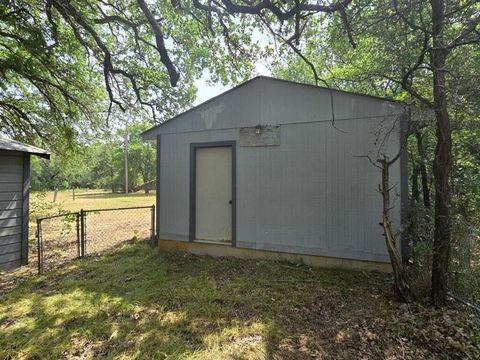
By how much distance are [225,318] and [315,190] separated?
2.84 m

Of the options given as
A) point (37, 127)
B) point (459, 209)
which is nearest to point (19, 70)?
point (37, 127)

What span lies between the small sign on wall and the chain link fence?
115 inches

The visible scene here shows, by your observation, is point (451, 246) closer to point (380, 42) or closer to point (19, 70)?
point (380, 42)

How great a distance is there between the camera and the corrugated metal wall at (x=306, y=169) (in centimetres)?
506

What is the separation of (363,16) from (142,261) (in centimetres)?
595

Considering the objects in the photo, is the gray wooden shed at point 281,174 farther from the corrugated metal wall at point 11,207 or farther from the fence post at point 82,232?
the corrugated metal wall at point 11,207

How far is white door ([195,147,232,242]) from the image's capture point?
21.1ft

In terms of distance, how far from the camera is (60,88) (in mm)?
8828

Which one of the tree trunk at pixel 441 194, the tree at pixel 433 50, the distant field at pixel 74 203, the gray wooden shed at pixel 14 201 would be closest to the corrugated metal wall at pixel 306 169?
the tree at pixel 433 50

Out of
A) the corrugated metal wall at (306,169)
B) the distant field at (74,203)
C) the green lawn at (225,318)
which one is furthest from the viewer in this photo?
the distant field at (74,203)

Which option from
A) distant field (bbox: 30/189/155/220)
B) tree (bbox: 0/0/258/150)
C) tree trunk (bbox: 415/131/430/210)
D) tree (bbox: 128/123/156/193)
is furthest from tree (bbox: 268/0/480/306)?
tree (bbox: 128/123/156/193)

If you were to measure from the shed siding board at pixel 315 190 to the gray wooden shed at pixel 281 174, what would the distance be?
0.02 meters

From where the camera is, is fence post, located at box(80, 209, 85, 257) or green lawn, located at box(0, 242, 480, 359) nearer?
green lawn, located at box(0, 242, 480, 359)

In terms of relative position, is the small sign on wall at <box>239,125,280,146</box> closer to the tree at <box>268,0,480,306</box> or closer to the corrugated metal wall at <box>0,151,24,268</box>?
the tree at <box>268,0,480,306</box>
